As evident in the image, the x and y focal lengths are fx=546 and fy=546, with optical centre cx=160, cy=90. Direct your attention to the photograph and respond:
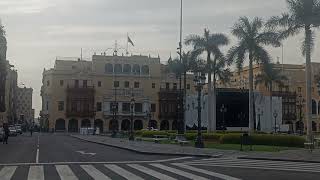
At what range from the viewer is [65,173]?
18.6 meters

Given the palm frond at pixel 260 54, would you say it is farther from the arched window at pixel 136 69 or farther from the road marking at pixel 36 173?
the arched window at pixel 136 69

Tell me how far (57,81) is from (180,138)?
78282 mm

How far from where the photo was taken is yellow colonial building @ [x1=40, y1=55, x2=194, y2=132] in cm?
11975

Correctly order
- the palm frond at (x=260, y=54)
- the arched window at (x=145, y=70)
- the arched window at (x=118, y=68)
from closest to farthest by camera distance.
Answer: the palm frond at (x=260, y=54)
the arched window at (x=118, y=68)
the arched window at (x=145, y=70)

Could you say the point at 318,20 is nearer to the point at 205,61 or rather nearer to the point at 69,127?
the point at 205,61

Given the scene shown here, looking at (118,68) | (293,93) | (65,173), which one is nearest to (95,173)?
(65,173)

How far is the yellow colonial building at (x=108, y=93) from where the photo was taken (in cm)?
11975

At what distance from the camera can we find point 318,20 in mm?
36031

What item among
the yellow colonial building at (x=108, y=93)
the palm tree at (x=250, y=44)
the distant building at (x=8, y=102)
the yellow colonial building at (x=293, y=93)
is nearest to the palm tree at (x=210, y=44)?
the palm tree at (x=250, y=44)

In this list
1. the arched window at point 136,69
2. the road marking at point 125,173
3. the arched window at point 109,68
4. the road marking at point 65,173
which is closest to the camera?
the road marking at point 65,173

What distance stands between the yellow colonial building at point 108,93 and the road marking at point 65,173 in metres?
96.4

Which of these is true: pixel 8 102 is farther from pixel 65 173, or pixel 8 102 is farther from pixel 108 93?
pixel 65 173

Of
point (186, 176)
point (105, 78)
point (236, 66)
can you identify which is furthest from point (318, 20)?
point (105, 78)

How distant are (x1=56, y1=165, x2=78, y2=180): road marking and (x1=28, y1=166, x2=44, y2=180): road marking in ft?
2.09
